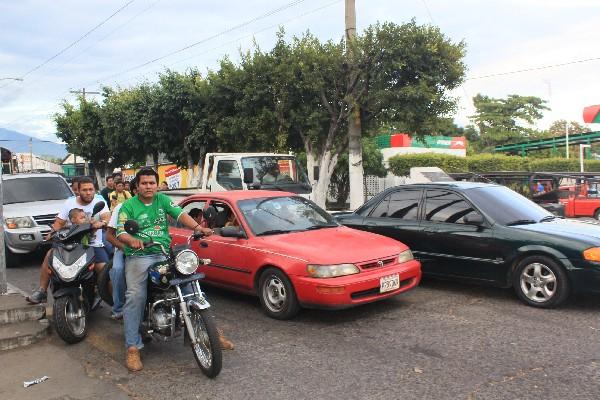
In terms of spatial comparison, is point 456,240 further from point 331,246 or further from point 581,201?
point 581,201

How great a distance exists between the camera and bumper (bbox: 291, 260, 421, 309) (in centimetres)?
536

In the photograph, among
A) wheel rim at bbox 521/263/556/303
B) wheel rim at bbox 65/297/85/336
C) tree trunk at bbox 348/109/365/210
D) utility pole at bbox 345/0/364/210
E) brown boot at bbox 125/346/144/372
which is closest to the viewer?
brown boot at bbox 125/346/144/372

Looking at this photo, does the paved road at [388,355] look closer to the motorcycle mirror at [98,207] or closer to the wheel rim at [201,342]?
the wheel rim at [201,342]

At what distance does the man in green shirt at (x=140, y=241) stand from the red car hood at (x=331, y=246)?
1313mm

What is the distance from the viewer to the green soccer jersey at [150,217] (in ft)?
15.1

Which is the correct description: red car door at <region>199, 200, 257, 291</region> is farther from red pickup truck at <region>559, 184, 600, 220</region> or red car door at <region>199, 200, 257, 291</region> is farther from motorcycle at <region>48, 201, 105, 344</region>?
red pickup truck at <region>559, 184, 600, 220</region>

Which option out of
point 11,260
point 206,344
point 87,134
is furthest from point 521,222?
point 87,134

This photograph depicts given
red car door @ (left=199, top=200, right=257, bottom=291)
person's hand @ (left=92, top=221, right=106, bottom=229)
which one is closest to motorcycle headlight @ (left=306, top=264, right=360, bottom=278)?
red car door @ (left=199, top=200, right=257, bottom=291)

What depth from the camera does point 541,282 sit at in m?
6.01

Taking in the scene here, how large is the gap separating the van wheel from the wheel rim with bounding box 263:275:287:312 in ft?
9.10

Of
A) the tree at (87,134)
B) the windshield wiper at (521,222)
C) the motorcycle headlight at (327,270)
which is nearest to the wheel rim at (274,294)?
the motorcycle headlight at (327,270)

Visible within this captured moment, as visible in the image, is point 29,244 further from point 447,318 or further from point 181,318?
point 447,318

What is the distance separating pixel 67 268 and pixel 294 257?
Result: 2258mm

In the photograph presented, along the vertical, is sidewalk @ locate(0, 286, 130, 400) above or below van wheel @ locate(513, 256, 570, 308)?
below
